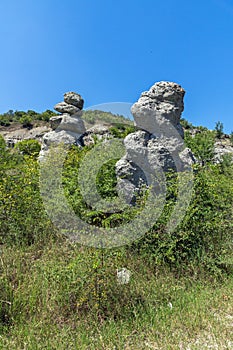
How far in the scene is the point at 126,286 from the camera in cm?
295

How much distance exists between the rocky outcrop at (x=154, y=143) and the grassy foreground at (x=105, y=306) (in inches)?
64.0

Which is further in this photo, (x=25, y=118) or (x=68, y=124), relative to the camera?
(x=25, y=118)

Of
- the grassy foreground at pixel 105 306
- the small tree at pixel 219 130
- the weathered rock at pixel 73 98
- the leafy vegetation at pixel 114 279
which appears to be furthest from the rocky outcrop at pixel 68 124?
the small tree at pixel 219 130

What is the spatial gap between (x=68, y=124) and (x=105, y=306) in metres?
6.68

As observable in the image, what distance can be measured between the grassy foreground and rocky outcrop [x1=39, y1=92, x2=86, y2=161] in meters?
5.40

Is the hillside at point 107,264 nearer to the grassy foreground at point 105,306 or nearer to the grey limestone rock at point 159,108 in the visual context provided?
the grassy foreground at point 105,306

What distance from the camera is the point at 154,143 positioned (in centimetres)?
492

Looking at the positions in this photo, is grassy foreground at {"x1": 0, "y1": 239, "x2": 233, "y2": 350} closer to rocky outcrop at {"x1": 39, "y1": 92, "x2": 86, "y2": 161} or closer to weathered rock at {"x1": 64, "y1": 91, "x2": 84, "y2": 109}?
rocky outcrop at {"x1": 39, "y1": 92, "x2": 86, "y2": 161}

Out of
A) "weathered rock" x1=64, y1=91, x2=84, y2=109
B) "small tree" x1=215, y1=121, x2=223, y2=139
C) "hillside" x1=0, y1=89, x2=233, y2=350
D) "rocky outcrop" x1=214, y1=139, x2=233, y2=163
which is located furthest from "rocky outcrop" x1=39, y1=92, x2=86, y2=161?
"small tree" x1=215, y1=121, x2=223, y2=139

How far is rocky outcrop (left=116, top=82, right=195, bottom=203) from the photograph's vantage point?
4668 millimetres

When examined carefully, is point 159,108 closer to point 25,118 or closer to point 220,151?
point 220,151

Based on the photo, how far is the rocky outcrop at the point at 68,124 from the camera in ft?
27.3

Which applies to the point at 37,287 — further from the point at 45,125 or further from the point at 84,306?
the point at 45,125

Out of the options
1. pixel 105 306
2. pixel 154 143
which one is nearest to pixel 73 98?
pixel 154 143
